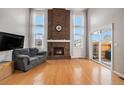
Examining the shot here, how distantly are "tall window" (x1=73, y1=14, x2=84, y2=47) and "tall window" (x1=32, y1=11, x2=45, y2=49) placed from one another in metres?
2.58

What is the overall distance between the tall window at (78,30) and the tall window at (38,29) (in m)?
2.58

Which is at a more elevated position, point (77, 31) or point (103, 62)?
point (77, 31)

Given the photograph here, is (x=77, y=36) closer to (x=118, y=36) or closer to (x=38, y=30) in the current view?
(x=38, y=30)

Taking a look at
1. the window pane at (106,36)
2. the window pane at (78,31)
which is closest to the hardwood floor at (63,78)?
the window pane at (106,36)

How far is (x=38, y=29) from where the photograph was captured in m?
9.93

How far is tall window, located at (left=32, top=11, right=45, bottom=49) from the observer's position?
9.90 m

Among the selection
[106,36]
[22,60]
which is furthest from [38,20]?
[106,36]

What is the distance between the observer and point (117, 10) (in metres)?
4.82

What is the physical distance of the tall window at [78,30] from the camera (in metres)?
10.2

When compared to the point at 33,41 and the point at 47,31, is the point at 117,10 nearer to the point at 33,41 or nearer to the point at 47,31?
the point at 47,31
